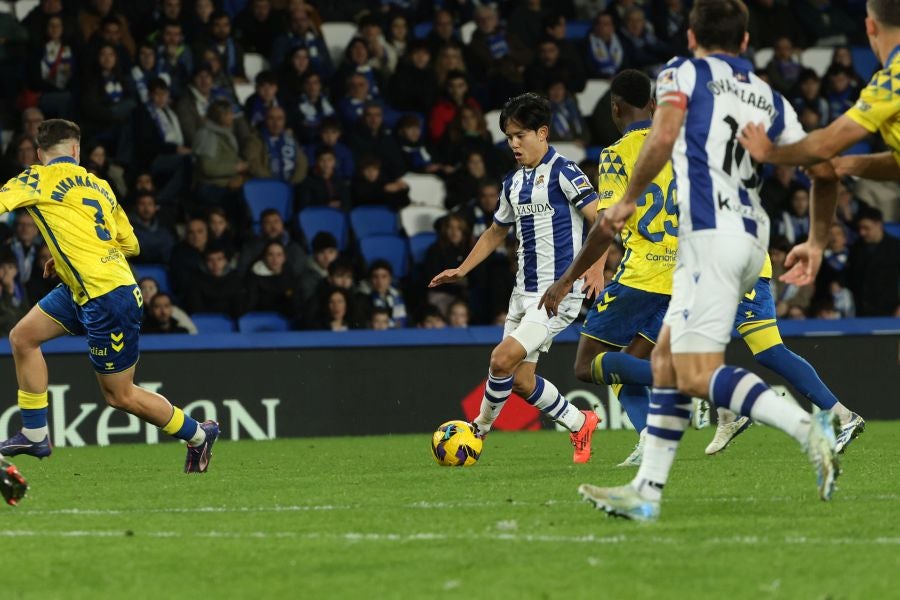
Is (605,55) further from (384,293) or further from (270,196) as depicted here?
(384,293)

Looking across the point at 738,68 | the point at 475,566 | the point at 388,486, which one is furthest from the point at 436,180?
the point at 475,566

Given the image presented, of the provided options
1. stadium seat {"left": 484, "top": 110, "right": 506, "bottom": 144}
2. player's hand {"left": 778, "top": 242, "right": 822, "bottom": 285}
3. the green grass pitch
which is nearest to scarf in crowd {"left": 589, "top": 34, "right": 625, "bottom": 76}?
stadium seat {"left": 484, "top": 110, "right": 506, "bottom": 144}

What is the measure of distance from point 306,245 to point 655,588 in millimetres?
11564

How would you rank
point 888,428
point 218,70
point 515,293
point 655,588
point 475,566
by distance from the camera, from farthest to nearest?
point 218,70
point 888,428
point 515,293
point 475,566
point 655,588

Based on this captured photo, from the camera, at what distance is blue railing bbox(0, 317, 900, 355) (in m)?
13.6

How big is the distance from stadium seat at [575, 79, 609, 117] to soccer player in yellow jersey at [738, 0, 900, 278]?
12.3 m

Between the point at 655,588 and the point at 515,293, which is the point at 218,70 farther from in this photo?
the point at 655,588

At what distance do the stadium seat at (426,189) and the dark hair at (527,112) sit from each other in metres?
7.34

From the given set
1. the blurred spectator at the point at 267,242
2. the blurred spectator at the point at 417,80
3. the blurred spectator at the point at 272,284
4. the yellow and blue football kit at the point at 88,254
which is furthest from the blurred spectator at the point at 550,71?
the yellow and blue football kit at the point at 88,254

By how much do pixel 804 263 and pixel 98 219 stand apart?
4.69 m

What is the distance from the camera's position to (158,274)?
15133 mm

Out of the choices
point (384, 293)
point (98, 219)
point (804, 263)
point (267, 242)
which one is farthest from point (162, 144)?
point (804, 263)

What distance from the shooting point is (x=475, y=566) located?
4.98 meters

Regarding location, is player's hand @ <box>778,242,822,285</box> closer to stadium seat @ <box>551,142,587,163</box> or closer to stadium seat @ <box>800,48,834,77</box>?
stadium seat @ <box>551,142,587,163</box>
